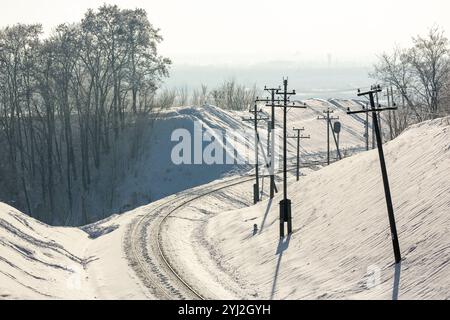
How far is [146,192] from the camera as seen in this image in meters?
66.4

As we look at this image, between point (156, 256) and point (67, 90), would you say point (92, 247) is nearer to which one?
point (156, 256)

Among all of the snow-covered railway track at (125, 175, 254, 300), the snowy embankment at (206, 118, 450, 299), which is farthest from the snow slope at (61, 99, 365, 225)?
the snowy embankment at (206, 118, 450, 299)

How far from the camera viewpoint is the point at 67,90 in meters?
71.3

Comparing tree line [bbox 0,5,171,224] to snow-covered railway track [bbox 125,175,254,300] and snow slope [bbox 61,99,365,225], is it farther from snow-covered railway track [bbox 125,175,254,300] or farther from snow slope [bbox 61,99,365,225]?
snow-covered railway track [bbox 125,175,254,300]

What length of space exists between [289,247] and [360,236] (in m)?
4.66

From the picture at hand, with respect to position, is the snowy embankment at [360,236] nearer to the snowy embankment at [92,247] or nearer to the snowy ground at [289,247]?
the snowy ground at [289,247]

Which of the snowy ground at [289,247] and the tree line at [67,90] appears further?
the tree line at [67,90]

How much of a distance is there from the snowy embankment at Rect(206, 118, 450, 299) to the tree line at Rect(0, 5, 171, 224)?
33.4 m

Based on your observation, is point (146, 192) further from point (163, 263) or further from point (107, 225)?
point (163, 263)

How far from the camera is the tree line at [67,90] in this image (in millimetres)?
65000

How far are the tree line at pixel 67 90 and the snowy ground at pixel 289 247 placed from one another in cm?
2665

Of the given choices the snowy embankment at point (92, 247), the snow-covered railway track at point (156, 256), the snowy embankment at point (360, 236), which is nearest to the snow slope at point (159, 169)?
the snowy embankment at point (92, 247)

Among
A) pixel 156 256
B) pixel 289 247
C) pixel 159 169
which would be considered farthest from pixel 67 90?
pixel 289 247

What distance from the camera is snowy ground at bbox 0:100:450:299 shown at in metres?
23.5
